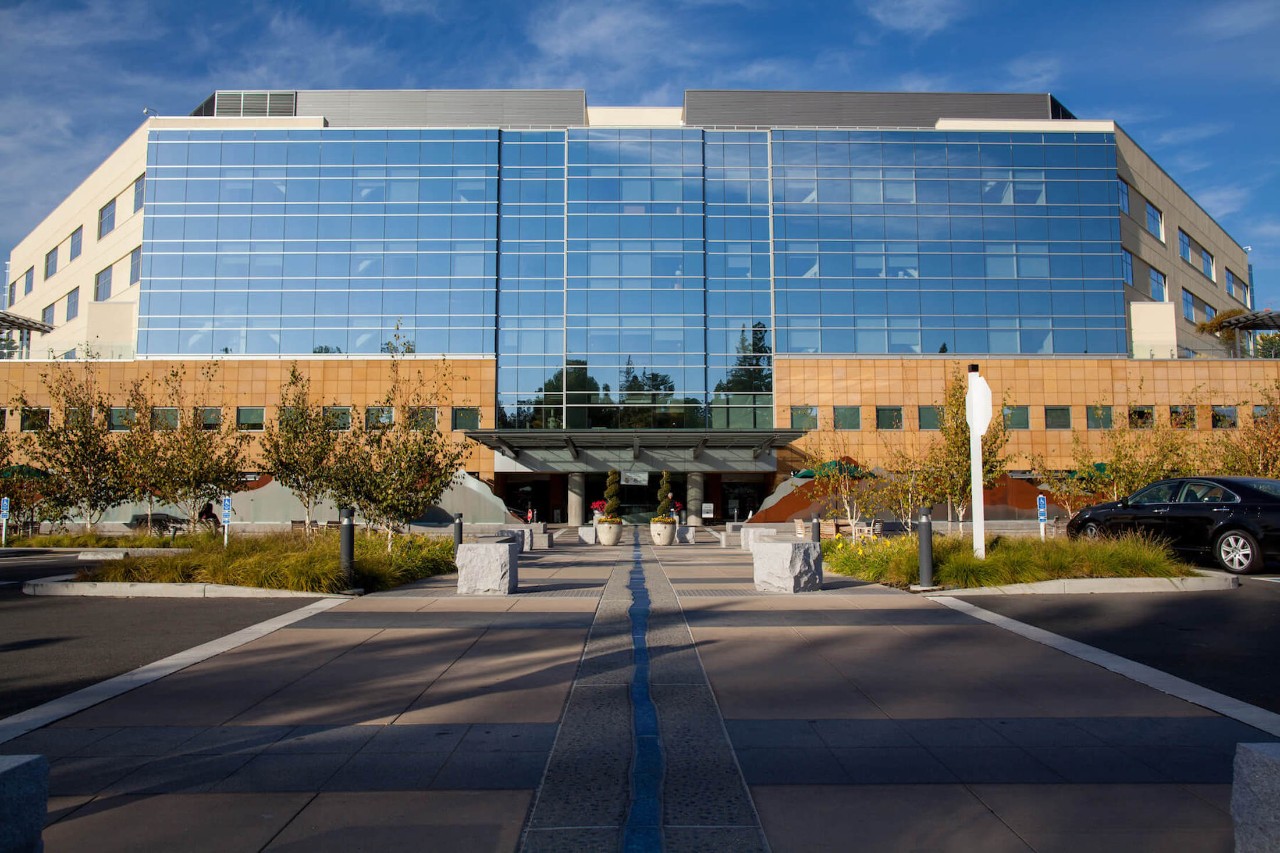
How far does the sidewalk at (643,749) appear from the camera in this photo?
399 cm

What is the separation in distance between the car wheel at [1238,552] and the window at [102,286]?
60.9 m

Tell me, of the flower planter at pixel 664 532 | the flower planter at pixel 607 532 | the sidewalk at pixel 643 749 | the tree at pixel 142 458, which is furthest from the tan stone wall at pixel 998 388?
the sidewalk at pixel 643 749

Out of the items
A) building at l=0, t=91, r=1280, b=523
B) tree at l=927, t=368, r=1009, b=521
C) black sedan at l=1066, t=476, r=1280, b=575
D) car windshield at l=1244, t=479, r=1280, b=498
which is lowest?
black sedan at l=1066, t=476, r=1280, b=575

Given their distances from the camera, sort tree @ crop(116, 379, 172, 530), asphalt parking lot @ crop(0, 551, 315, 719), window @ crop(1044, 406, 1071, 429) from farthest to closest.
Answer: window @ crop(1044, 406, 1071, 429) → tree @ crop(116, 379, 172, 530) → asphalt parking lot @ crop(0, 551, 315, 719)

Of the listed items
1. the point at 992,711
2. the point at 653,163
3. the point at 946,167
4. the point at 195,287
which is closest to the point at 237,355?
the point at 195,287

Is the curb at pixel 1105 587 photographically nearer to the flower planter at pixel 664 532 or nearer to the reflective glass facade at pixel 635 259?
the flower planter at pixel 664 532

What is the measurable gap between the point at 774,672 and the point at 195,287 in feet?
173

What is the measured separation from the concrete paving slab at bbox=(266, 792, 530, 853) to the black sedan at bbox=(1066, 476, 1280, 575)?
1373 cm

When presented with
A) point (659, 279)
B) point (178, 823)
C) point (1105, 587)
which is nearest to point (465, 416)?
point (659, 279)

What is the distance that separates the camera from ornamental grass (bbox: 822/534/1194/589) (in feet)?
41.6

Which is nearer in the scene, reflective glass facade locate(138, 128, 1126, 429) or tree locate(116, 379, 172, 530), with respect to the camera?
tree locate(116, 379, 172, 530)

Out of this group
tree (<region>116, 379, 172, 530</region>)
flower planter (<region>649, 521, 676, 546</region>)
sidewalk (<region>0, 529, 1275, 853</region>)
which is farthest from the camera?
flower planter (<region>649, 521, 676, 546</region>)

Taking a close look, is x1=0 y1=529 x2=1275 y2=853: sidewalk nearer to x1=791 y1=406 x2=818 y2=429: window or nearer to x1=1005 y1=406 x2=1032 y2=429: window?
x1=791 y1=406 x2=818 y2=429: window

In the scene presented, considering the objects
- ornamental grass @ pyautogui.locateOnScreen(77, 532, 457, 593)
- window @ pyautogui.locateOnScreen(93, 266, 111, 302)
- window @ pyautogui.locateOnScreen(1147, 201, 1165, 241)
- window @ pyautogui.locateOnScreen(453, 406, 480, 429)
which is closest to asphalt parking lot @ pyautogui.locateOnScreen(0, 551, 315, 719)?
ornamental grass @ pyautogui.locateOnScreen(77, 532, 457, 593)
